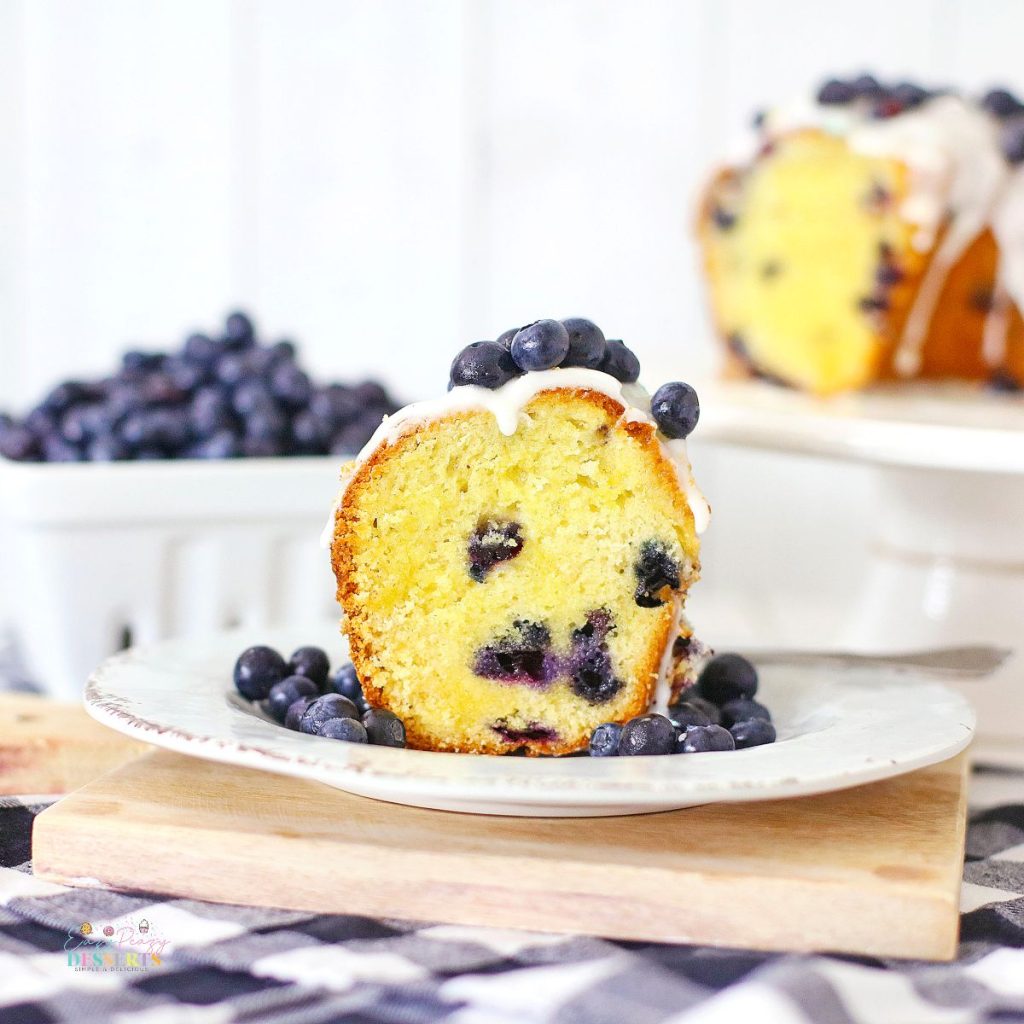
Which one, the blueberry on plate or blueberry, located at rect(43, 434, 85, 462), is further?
blueberry, located at rect(43, 434, 85, 462)

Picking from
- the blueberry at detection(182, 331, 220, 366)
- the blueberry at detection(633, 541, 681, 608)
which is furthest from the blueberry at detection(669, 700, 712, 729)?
the blueberry at detection(182, 331, 220, 366)

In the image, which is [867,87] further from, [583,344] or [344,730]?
[344,730]

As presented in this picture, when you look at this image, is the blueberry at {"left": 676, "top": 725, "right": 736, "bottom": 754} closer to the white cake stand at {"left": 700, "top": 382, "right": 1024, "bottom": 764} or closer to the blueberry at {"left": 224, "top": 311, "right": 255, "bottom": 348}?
the white cake stand at {"left": 700, "top": 382, "right": 1024, "bottom": 764}

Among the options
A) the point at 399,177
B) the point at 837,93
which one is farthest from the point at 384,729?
the point at 399,177

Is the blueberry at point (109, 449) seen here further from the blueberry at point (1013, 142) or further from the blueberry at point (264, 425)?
the blueberry at point (1013, 142)

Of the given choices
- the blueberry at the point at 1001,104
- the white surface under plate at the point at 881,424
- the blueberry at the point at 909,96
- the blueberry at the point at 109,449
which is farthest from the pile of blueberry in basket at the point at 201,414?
the blueberry at the point at 1001,104

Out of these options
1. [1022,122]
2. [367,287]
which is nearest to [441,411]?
[1022,122]
